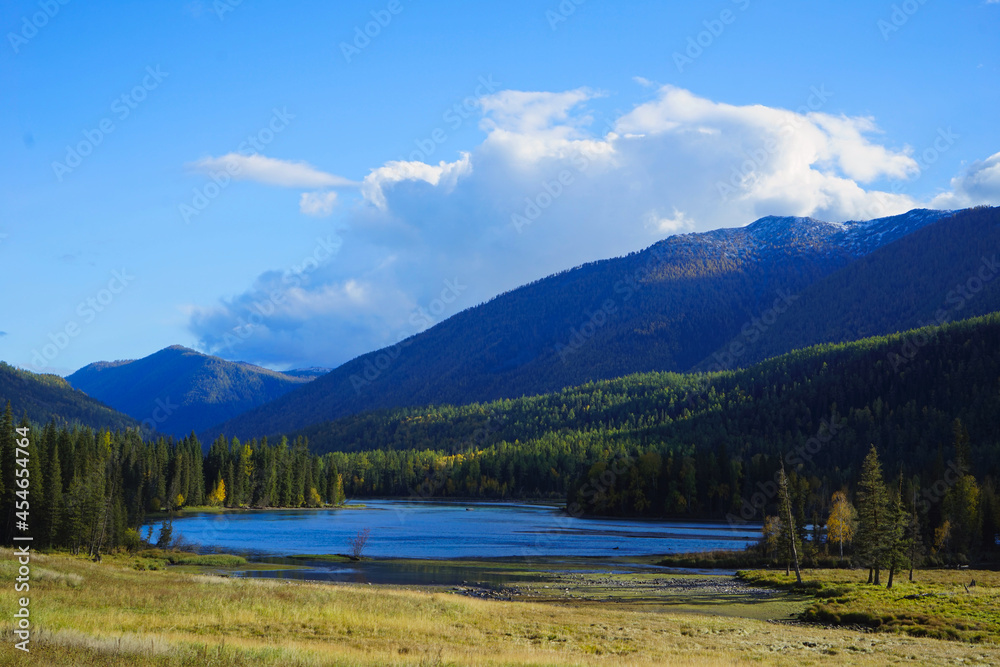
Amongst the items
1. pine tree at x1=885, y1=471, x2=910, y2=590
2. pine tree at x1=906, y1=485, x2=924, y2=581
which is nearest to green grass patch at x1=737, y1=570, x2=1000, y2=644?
pine tree at x1=885, y1=471, x2=910, y2=590

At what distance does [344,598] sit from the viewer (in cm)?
4422

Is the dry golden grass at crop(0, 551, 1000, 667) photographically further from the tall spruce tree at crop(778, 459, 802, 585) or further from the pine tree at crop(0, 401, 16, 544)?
the pine tree at crop(0, 401, 16, 544)

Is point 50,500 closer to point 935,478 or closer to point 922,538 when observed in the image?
point 922,538

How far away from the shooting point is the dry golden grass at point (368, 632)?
2377 centimetres

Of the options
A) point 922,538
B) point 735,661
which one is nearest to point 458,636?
point 735,661

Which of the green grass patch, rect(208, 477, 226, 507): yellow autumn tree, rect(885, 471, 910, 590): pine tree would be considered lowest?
rect(208, 477, 226, 507): yellow autumn tree

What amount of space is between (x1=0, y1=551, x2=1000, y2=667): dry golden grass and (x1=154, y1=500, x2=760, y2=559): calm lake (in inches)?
1527

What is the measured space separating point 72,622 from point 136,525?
75.4 metres

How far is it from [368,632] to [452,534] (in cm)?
8274

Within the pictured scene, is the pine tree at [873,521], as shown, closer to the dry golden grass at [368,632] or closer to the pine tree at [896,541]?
the pine tree at [896,541]

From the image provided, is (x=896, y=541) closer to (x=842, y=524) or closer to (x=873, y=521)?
(x=873, y=521)

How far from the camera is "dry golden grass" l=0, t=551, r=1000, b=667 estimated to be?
23.8 meters

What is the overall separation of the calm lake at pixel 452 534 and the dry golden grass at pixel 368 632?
38.8 m

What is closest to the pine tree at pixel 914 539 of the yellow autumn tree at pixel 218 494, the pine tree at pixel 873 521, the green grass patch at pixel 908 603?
the green grass patch at pixel 908 603
